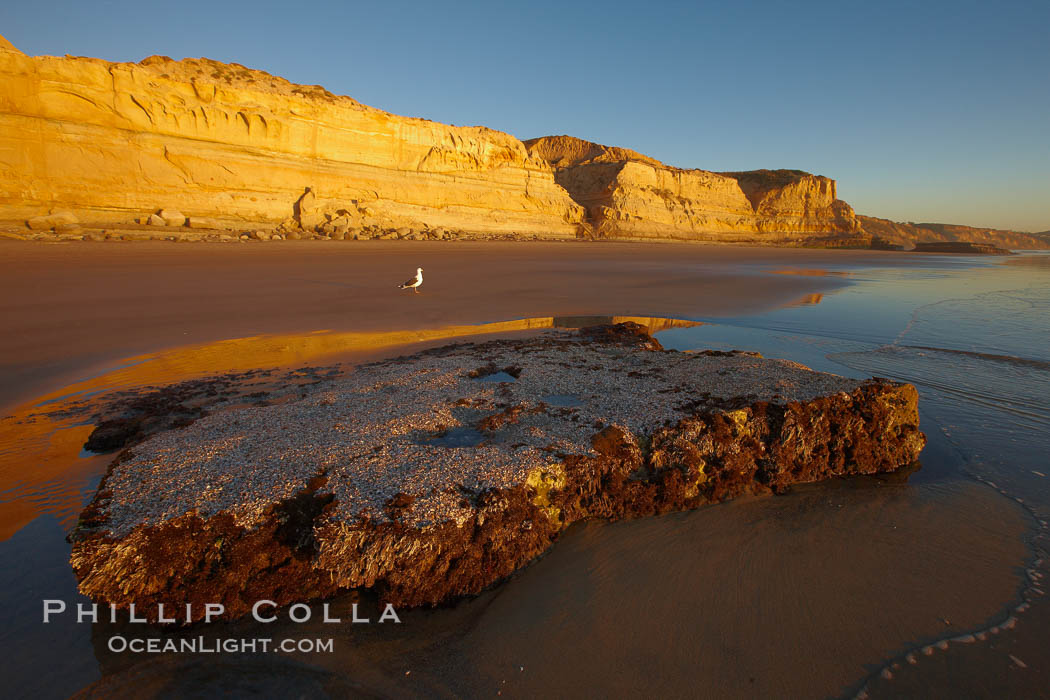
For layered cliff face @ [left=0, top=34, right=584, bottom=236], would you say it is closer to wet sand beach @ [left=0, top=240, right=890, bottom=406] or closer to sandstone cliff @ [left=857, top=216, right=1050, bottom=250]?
wet sand beach @ [left=0, top=240, right=890, bottom=406]

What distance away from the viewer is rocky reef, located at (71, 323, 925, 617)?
2053mm

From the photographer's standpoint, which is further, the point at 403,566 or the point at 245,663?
the point at 403,566

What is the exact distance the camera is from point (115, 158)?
21625 mm

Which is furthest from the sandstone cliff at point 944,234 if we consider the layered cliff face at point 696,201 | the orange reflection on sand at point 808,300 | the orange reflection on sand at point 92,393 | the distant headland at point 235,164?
the orange reflection on sand at point 92,393

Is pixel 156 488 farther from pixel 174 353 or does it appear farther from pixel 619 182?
pixel 619 182

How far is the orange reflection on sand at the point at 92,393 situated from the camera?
2803 millimetres

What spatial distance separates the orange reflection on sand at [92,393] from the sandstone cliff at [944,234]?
122 m

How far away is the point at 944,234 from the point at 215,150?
158 meters

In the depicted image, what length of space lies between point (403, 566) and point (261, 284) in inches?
428

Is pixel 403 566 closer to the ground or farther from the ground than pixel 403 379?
closer to the ground

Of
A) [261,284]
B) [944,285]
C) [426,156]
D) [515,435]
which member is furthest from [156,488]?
[426,156]

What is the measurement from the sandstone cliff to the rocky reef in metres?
123

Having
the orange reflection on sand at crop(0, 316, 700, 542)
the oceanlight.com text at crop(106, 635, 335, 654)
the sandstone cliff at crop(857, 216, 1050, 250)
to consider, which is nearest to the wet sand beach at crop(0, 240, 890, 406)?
the orange reflection on sand at crop(0, 316, 700, 542)

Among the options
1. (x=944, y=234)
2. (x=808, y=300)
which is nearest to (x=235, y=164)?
(x=808, y=300)
